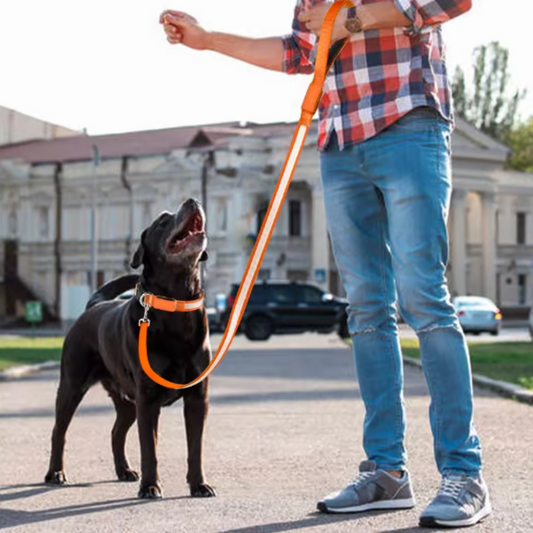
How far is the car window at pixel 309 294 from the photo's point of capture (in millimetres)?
46731

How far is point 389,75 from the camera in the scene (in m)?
5.33

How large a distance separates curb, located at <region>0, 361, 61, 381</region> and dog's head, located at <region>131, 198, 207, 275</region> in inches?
464

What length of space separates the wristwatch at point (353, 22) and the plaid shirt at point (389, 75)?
16 cm

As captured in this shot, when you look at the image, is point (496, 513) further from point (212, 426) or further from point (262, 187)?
point (262, 187)

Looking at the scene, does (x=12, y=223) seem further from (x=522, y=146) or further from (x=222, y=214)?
(x=522, y=146)

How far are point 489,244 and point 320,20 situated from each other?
255 feet

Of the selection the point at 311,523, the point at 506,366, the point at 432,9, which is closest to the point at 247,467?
the point at 311,523

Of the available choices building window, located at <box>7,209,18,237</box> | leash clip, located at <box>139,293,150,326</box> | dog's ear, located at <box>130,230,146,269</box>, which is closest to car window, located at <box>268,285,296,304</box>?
building window, located at <box>7,209,18,237</box>

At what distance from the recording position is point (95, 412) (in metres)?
11.7

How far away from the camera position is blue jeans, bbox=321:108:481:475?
518cm

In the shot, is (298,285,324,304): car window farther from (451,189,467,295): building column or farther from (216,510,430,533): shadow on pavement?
(216,510,430,533): shadow on pavement

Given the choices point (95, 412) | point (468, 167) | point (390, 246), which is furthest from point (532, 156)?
point (390, 246)

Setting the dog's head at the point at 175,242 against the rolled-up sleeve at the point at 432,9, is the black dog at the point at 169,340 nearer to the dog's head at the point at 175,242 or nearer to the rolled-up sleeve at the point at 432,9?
the dog's head at the point at 175,242

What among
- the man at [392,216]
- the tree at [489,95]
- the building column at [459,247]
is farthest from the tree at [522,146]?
the man at [392,216]
